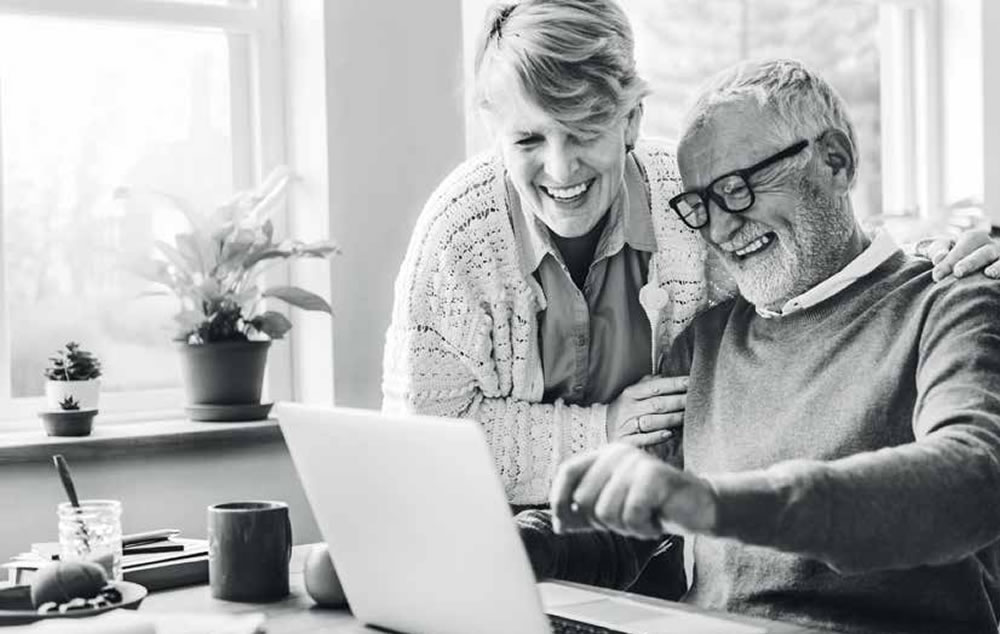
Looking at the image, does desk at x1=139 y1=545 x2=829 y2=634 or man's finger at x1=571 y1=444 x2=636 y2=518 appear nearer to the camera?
man's finger at x1=571 y1=444 x2=636 y2=518

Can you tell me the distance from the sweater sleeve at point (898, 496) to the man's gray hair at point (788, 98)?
0.44 m

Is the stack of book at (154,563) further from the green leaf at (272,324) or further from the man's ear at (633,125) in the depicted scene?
the green leaf at (272,324)

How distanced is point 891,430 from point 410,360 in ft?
2.50

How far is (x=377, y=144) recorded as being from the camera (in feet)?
10.1

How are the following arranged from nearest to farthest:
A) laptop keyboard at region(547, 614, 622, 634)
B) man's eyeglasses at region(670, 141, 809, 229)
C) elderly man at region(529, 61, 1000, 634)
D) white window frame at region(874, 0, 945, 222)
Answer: laptop keyboard at region(547, 614, 622, 634) < elderly man at region(529, 61, 1000, 634) < man's eyeglasses at region(670, 141, 809, 229) < white window frame at region(874, 0, 945, 222)

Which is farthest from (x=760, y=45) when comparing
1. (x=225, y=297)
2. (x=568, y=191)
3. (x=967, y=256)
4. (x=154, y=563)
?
(x=154, y=563)

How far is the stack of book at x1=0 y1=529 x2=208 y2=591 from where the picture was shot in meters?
1.71

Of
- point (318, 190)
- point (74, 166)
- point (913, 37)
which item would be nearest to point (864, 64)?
point (913, 37)

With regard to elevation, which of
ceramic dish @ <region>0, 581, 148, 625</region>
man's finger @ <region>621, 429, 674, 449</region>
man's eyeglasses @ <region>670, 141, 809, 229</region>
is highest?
man's eyeglasses @ <region>670, 141, 809, 229</region>

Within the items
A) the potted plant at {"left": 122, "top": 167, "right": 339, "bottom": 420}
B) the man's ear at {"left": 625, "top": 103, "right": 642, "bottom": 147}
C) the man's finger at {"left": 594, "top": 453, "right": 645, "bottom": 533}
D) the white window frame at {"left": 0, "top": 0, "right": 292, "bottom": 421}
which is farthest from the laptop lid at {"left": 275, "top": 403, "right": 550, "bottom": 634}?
the white window frame at {"left": 0, "top": 0, "right": 292, "bottom": 421}

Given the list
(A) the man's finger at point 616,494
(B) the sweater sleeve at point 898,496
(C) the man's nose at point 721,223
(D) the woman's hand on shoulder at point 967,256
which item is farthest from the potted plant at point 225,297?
(A) the man's finger at point 616,494

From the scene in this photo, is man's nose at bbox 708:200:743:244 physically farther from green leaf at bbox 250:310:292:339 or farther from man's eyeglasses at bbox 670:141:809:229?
green leaf at bbox 250:310:292:339

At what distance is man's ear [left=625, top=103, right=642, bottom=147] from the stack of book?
2.90ft

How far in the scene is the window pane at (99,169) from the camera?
9.64ft
